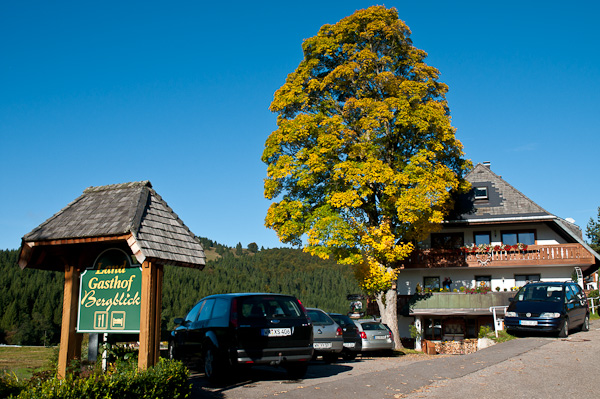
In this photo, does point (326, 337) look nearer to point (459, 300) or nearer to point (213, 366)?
point (213, 366)

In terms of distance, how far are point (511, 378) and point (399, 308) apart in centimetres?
2043

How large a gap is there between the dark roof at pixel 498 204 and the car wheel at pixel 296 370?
2218cm

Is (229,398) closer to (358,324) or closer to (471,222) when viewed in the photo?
(358,324)

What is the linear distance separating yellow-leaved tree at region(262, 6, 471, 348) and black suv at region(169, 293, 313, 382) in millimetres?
11588

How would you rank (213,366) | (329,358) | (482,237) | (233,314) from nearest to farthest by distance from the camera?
(233,314)
(213,366)
(329,358)
(482,237)

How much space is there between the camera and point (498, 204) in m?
31.6

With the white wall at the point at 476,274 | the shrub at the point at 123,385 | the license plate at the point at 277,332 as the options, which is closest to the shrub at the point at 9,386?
the shrub at the point at 123,385

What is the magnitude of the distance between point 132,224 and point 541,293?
1596 cm

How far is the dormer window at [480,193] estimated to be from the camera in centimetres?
3225

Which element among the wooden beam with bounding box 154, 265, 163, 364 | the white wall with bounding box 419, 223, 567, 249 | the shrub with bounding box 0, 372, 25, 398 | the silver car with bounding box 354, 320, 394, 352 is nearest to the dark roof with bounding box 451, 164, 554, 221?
the white wall with bounding box 419, 223, 567, 249

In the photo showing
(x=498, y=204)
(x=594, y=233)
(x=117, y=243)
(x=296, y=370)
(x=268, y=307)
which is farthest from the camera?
(x=594, y=233)

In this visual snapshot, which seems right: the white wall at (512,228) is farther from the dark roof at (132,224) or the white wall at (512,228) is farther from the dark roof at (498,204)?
the dark roof at (132,224)

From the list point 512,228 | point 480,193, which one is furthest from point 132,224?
point 512,228

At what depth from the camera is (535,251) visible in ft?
97.2
